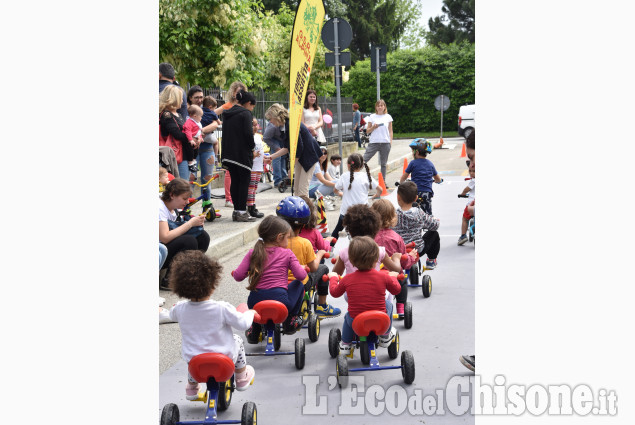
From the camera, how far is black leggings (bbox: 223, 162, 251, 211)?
33.1 ft

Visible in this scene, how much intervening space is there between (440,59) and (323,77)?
11.9 metres

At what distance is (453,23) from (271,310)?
56234 mm

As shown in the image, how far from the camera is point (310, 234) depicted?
6129mm

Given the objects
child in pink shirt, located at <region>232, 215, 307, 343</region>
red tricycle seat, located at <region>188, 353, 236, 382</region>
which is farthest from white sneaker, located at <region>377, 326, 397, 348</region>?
red tricycle seat, located at <region>188, 353, 236, 382</region>

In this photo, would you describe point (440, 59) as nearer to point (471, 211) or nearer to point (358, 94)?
point (358, 94)

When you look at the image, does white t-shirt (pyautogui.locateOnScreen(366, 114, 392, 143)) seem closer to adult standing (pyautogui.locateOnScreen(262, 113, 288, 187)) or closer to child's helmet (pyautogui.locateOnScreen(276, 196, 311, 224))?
adult standing (pyautogui.locateOnScreen(262, 113, 288, 187))

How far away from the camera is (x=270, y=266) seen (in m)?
5.09

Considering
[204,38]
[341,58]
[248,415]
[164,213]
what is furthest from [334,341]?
[204,38]

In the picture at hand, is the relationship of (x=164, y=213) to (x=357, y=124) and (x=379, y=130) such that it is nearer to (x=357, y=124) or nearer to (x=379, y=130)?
(x=379, y=130)

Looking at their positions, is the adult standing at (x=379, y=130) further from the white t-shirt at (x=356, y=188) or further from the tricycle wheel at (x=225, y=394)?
the tricycle wheel at (x=225, y=394)

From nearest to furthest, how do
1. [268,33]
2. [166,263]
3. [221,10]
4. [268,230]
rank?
[268,230] → [166,263] → [221,10] → [268,33]

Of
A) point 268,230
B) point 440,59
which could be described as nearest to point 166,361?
point 268,230

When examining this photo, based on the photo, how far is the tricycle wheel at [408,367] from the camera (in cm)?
464

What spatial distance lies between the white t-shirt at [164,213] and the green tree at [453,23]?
52959 mm
